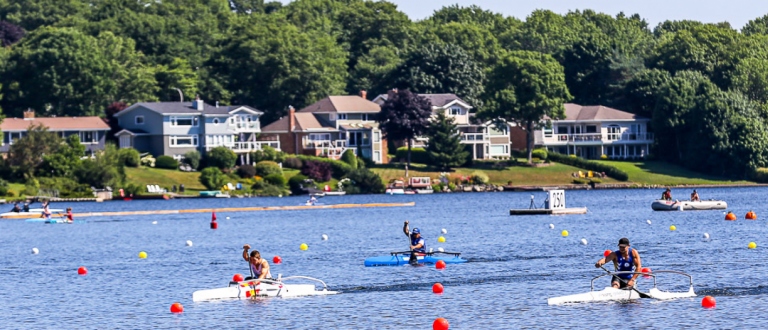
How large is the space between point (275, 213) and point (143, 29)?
7479cm

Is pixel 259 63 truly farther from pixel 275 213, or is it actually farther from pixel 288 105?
pixel 275 213

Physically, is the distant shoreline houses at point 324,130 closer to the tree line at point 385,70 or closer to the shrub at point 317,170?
the tree line at point 385,70

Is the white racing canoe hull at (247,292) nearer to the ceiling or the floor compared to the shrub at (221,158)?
nearer to the floor

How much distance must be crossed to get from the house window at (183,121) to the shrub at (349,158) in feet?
51.6

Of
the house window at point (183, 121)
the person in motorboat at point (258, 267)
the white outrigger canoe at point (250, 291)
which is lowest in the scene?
the white outrigger canoe at point (250, 291)

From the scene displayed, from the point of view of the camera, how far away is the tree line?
141875mm

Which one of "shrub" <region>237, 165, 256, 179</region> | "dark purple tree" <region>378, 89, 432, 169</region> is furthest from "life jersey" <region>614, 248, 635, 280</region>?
"dark purple tree" <region>378, 89, 432, 169</region>

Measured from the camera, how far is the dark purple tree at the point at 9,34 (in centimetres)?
17600

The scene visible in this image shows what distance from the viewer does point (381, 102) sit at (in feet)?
511

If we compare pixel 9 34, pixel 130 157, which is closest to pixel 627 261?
pixel 130 157

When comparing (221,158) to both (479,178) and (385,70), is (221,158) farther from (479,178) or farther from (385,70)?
(385,70)

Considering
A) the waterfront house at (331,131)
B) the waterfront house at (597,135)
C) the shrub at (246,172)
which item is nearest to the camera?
the shrub at (246,172)

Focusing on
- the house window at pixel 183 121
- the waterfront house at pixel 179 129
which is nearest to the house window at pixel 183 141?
the waterfront house at pixel 179 129

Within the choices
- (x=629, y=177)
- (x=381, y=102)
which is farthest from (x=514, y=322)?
(x=381, y=102)
